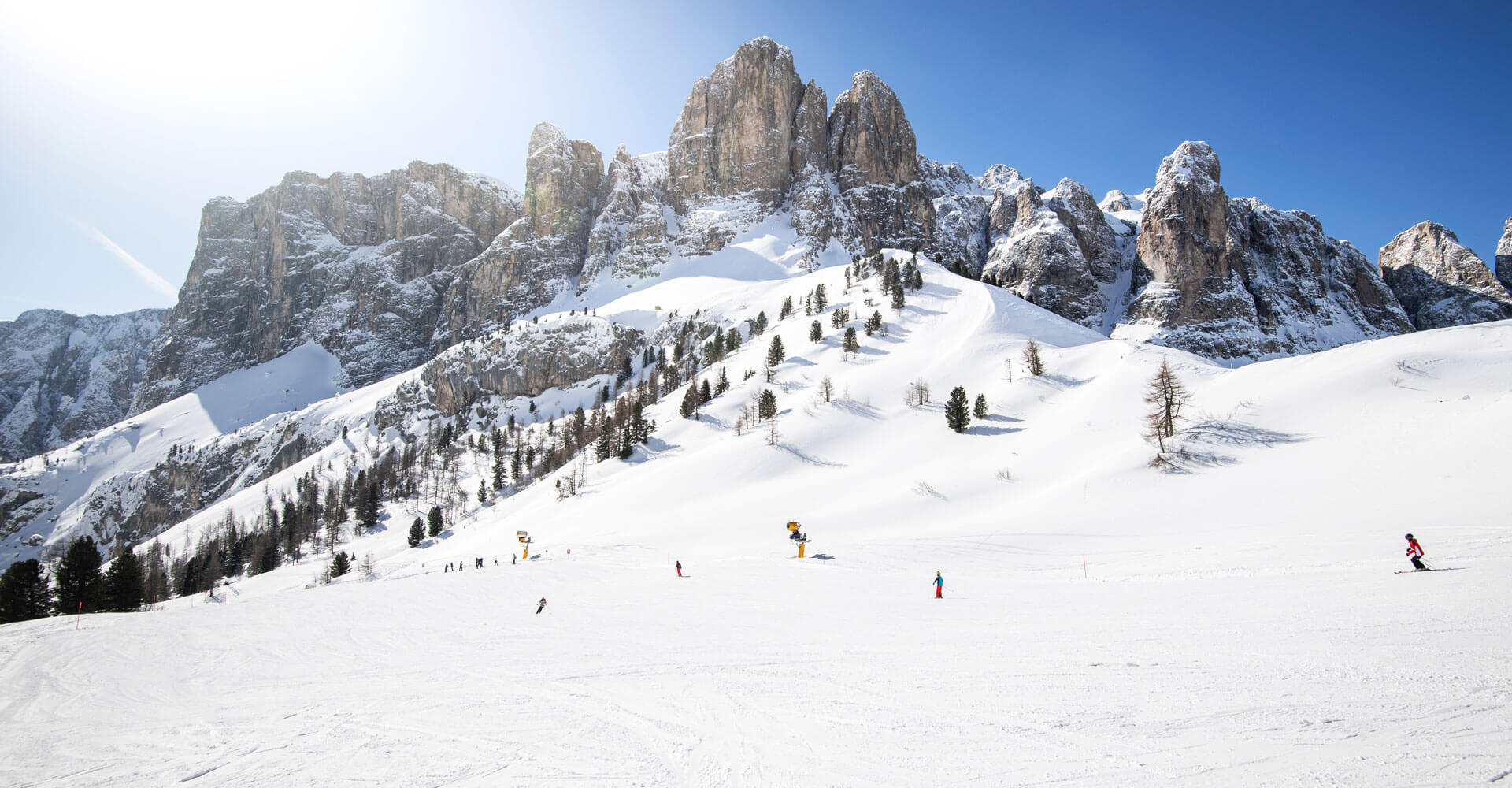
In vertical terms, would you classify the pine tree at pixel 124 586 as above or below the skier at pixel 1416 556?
below

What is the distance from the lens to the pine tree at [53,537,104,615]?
42.1 m

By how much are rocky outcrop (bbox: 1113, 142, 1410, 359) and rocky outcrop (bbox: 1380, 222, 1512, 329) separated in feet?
41.0

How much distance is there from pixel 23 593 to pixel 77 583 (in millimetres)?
4189

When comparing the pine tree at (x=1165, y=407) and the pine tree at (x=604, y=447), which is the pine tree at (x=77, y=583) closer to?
the pine tree at (x=604, y=447)

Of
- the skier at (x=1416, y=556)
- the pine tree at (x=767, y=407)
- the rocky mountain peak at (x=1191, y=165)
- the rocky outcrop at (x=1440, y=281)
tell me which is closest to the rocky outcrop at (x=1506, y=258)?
the rocky outcrop at (x=1440, y=281)

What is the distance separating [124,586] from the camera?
152ft

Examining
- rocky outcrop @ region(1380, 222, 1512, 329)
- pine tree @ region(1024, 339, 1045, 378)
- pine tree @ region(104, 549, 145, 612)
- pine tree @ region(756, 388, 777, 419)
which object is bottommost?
pine tree @ region(104, 549, 145, 612)

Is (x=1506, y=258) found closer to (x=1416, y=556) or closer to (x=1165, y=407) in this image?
(x=1165, y=407)

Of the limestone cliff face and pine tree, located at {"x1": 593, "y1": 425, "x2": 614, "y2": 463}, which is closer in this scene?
pine tree, located at {"x1": 593, "y1": 425, "x2": 614, "y2": 463}

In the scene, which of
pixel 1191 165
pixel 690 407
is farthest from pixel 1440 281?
pixel 690 407

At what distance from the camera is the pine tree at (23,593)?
125ft

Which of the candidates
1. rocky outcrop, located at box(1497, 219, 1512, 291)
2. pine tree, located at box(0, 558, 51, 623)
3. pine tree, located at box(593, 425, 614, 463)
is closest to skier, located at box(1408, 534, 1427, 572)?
pine tree, located at box(0, 558, 51, 623)

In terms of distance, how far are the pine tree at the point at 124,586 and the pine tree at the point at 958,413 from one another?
248 feet

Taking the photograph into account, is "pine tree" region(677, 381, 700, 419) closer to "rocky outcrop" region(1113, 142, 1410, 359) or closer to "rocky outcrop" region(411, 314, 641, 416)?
"rocky outcrop" region(411, 314, 641, 416)
